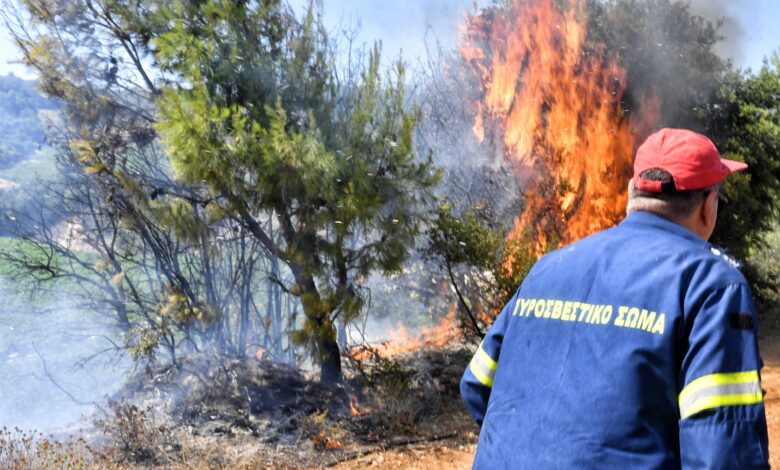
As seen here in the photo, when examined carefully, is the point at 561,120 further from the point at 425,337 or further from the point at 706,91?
the point at 425,337

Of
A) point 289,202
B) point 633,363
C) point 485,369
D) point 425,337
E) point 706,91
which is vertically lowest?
point 633,363

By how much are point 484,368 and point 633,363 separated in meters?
0.58

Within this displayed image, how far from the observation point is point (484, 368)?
218 cm

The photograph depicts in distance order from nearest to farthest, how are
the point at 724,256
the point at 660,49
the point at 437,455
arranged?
the point at 724,256, the point at 437,455, the point at 660,49

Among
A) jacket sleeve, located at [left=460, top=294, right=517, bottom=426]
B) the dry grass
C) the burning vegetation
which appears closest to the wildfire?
the burning vegetation

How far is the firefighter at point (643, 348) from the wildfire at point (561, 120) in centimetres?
776

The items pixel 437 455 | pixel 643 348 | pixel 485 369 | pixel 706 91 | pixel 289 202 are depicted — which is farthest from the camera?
pixel 706 91

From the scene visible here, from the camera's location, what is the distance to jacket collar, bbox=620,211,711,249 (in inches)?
73.2

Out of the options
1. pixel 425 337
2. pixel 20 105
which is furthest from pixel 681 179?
pixel 20 105

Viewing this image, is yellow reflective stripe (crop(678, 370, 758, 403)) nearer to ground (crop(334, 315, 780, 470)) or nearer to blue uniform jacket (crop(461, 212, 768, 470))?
blue uniform jacket (crop(461, 212, 768, 470))

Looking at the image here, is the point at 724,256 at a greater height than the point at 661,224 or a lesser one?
lesser

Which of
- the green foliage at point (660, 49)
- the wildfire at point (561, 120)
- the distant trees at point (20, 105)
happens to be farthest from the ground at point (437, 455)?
the distant trees at point (20, 105)

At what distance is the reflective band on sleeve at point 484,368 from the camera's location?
2.17 metres

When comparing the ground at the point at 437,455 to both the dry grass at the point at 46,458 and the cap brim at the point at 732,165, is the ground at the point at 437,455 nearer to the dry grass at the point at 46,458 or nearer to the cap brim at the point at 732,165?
the dry grass at the point at 46,458
